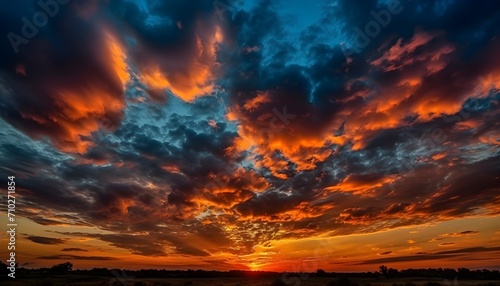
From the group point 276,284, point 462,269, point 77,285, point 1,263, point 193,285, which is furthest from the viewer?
point 462,269

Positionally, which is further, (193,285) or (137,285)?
(193,285)

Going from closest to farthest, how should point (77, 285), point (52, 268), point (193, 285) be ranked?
point (77, 285)
point (193, 285)
point (52, 268)

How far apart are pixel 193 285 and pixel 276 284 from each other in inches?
740

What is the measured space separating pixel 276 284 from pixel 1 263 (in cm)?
8048

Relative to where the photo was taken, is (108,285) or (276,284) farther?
(276,284)

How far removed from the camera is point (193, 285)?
6334 centimetres

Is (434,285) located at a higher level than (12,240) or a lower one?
lower

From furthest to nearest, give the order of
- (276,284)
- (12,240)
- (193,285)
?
1. (193,285)
2. (276,284)
3. (12,240)

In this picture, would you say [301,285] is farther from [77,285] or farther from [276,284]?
[77,285]


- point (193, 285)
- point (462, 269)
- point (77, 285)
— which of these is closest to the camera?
point (77, 285)

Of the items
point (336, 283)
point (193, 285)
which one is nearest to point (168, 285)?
point (193, 285)

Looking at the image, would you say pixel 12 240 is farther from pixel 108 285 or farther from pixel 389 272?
pixel 389 272

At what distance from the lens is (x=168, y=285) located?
2367 inches

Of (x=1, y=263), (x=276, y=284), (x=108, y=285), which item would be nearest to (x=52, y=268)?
(x=1, y=263)
